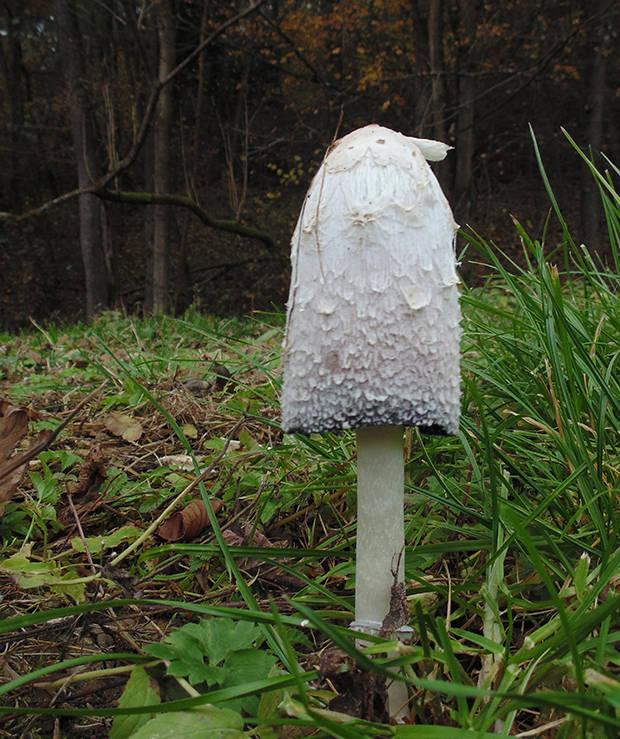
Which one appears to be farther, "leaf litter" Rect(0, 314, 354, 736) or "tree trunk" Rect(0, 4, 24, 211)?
"tree trunk" Rect(0, 4, 24, 211)

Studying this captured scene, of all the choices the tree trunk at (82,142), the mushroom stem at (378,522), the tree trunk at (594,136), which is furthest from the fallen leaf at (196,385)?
the tree trunk at (594,136)

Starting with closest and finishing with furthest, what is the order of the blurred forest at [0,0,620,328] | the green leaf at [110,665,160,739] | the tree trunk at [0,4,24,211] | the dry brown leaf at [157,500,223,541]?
the green leaf at [110,665,160,739], the dry brown leaf at [157,500,223,541], the blurred forest at [0,0,620,328], the tree trunk at [0,4,24,211]

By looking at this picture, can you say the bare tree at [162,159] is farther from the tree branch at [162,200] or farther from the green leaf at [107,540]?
the green leaf at [107,540]

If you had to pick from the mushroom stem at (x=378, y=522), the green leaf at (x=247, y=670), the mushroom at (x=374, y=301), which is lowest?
the green leaf at (x=247, y=670)

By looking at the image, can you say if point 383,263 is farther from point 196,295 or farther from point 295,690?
point 196,295

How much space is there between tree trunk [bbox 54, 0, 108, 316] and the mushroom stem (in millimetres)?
9380

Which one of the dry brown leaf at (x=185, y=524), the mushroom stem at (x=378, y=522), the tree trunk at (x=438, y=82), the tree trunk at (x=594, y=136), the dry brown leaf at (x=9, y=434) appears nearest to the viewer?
the mushroom stem at (x=378, y=522)

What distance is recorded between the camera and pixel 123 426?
8.26 ft

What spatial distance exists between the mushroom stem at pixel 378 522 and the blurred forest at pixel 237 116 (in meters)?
6.07

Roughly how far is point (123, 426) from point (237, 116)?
9711mm

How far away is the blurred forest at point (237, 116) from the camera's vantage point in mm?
8766

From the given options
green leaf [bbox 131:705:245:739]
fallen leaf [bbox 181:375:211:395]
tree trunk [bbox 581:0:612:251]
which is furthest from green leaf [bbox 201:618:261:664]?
tree trunk [bbox 581:0:612:251]

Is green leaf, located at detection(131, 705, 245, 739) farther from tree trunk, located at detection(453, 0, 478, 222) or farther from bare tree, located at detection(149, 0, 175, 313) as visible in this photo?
tree trunk, located at detection(453, 0, 478, 222)

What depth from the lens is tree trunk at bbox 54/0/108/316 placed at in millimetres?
9812
